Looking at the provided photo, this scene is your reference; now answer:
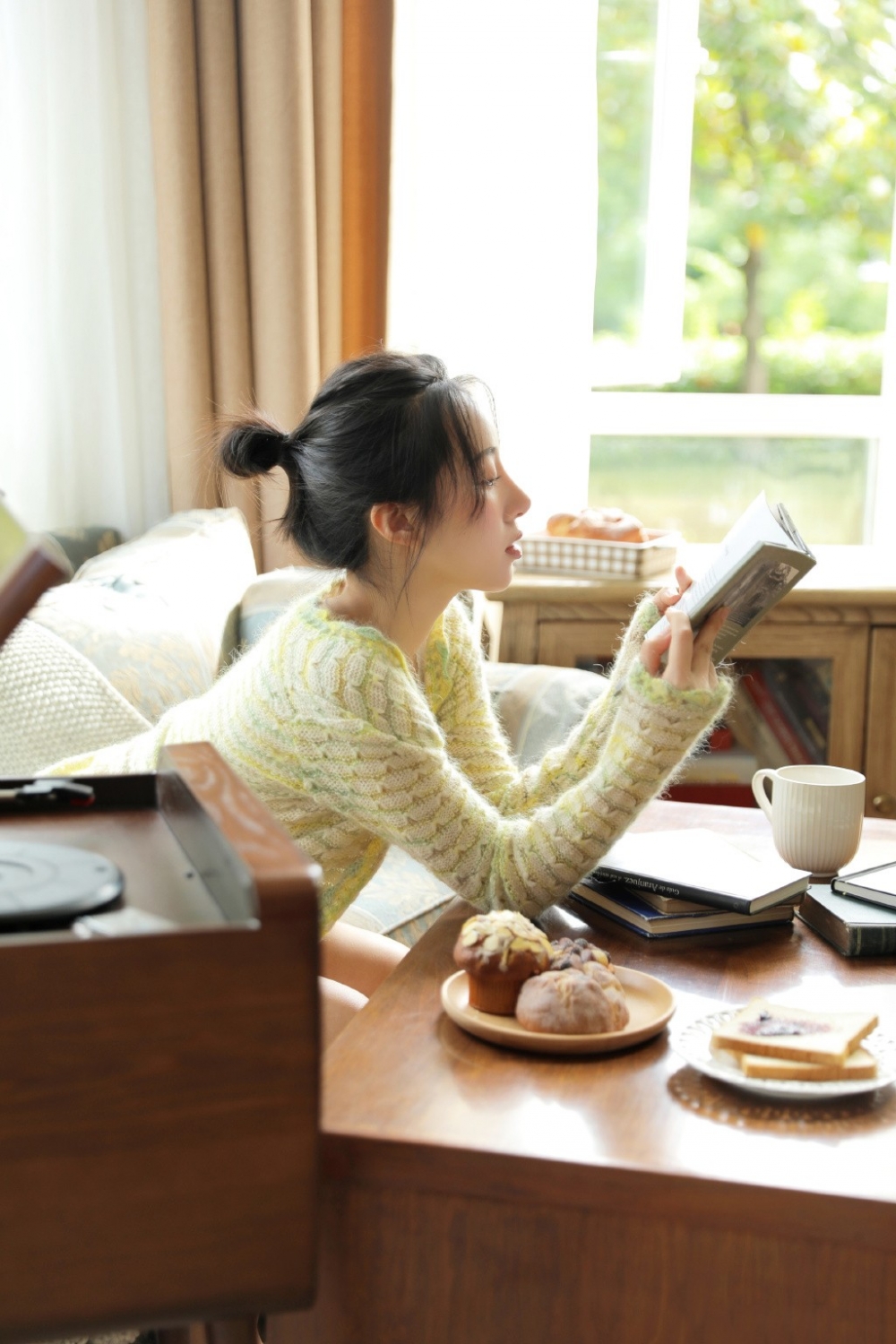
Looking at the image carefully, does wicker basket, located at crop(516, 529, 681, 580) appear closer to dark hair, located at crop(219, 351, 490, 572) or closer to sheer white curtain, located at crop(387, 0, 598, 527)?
sheer white curtain, located at crop(387, 0, 598, 527)

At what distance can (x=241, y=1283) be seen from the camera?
65cm

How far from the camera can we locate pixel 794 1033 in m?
0.91

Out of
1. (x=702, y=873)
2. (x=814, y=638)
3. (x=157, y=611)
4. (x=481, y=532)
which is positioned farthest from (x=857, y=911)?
(x=814, y=638)

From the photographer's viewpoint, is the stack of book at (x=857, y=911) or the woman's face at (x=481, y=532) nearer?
the stack of book at (x=857, y=911)

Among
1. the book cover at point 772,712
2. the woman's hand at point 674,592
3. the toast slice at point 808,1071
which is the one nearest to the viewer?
the toast slice at point 808,1071

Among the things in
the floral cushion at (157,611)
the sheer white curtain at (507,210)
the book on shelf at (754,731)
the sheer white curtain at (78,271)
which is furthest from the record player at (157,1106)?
the sheer white curtain at (507,210)

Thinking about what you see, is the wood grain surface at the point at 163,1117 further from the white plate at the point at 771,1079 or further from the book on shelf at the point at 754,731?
the book on shelf at the point at 754,731

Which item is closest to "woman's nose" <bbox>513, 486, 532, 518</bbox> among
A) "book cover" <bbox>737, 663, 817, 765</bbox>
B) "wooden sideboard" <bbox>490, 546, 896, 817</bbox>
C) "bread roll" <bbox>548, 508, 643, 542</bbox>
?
"wooden sideboard" <bbox>490, 546, 896, 817</bbox>

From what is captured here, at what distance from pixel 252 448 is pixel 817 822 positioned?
73 centimetres

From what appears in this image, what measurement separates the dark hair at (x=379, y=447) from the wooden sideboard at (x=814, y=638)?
1153 mm

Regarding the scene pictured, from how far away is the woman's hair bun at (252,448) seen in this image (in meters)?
1.46

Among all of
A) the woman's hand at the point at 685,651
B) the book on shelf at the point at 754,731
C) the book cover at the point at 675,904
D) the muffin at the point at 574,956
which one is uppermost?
the woman's hand at the point at 685,651

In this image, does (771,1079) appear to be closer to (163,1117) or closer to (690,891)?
(690,891)

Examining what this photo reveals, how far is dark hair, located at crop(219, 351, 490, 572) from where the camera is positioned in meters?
1.37
